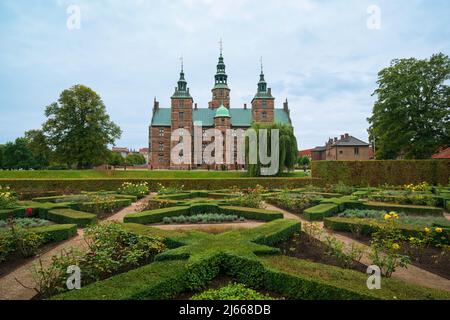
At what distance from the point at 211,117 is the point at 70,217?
4785 cm

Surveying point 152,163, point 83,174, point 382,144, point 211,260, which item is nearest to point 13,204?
point 211,260

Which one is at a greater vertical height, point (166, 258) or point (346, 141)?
point (346, 141)

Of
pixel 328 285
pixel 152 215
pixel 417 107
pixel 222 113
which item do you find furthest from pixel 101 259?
pixel 222 113

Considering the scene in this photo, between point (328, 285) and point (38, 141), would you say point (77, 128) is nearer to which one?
point (38, 141)

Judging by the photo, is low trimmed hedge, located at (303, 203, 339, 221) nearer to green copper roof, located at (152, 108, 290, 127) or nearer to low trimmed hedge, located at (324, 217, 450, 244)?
low trimmed hedge, located at (324, 217, 450, 244)

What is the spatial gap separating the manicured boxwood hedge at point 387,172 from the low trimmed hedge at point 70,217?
17.4m

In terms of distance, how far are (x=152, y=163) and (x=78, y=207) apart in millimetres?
41215

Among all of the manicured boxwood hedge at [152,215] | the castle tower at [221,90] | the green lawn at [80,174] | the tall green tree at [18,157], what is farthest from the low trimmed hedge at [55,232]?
the tall green tree at [18,157]

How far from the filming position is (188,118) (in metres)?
51.3

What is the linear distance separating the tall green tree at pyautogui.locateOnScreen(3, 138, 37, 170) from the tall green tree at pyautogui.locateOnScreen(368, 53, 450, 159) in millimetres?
59046

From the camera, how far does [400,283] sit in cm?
377

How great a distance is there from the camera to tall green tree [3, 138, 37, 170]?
168 feet

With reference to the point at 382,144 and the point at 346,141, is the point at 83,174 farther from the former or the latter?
the point at 346,141
